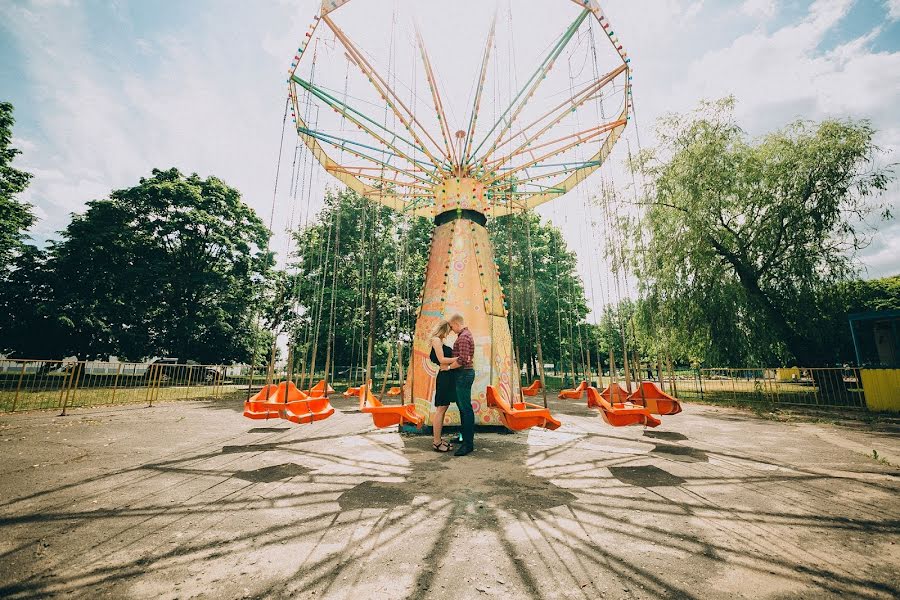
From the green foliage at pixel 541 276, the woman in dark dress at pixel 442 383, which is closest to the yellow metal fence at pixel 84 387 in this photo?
the woman in dark dress at pixel 442 383

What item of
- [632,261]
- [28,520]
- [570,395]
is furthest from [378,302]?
[28,520]

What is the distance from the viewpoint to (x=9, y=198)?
22.3m

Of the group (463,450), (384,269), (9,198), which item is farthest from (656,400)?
(9,198)

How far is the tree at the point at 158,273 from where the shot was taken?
78.1 ft

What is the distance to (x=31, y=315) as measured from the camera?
2303 centimetres

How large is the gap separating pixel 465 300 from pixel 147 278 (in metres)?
25.8

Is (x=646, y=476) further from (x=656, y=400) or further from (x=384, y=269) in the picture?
(x=384, y=269)

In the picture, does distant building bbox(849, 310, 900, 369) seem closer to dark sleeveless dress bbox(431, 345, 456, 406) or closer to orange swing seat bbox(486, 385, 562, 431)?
orange swing seat bbox(486, 385, 562, 431)

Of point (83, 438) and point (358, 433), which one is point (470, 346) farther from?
point (83, 438)

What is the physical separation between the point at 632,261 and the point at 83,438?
21.1 meters

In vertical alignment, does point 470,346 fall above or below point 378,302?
below

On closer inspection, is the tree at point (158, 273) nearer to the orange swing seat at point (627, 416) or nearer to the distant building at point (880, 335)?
the orange swing seat at point (627, 416)

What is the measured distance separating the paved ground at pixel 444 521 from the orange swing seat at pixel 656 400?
0.72m

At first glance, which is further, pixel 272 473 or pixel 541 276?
pixel 541 276
